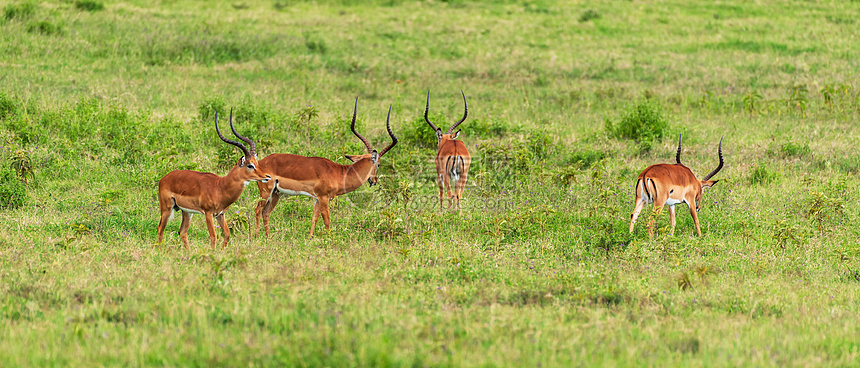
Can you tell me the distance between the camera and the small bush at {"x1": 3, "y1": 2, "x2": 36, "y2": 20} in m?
21.9

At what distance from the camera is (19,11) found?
22.1m

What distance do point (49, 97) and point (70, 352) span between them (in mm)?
11725

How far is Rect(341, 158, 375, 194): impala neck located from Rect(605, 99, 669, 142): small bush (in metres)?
6.46

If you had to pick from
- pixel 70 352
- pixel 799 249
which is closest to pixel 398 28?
pixel 799 249

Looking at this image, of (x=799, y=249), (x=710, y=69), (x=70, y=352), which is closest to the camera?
(x=70, y=352)

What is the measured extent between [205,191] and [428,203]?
4.00 metres

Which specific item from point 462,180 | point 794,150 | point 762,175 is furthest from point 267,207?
point 794,150

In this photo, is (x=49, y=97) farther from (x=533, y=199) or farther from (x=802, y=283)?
(x=802, y=283)

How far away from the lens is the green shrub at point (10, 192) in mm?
9969

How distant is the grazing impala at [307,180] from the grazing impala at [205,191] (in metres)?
0.78

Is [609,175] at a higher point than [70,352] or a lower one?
lower

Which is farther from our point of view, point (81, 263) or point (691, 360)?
point (81, 263)

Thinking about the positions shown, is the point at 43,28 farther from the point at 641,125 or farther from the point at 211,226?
the point at 641,125

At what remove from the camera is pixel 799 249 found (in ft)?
28.2
